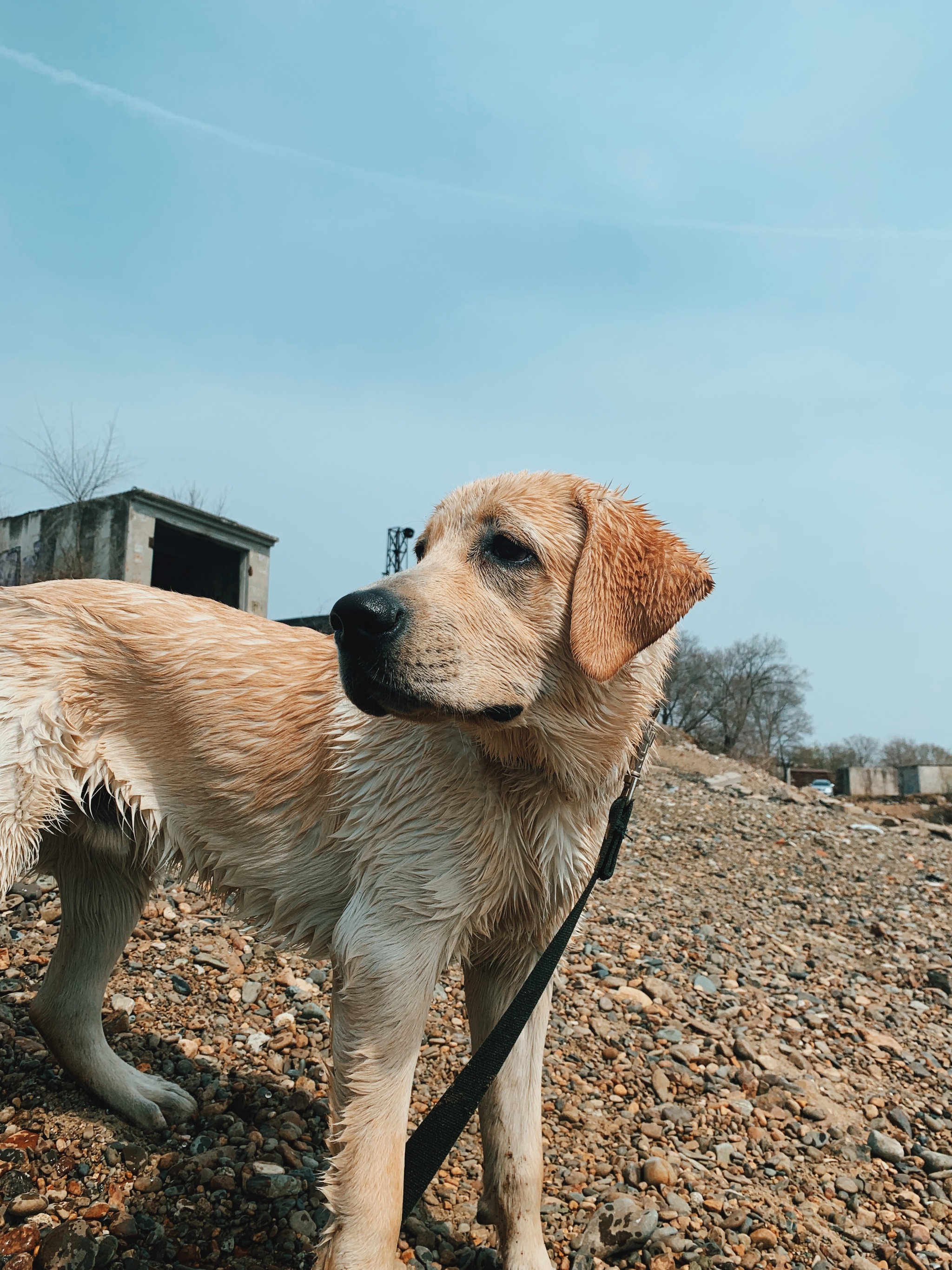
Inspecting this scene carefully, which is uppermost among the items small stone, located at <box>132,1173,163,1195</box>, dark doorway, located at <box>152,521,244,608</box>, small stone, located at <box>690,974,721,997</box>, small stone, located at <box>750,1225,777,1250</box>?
dark doorway, located at <box>152,521,244,608</box>

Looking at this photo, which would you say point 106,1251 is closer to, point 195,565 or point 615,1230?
point 615,1230

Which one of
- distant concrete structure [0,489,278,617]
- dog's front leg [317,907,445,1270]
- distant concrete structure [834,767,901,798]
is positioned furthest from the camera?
distant concrete structure [834,767,901,798]

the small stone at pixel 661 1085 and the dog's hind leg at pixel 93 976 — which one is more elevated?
the dog's hind leg at pixel 93 976

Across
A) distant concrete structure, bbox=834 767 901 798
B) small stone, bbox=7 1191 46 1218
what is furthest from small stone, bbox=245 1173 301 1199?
distant concrete structure, bbox=834 767 901 798

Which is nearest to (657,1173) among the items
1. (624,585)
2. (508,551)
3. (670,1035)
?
(670,1035)

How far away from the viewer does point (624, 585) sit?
97.0 inches

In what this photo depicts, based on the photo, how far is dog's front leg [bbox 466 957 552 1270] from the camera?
259 centimetres

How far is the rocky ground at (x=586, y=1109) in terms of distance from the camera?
279 centimetres

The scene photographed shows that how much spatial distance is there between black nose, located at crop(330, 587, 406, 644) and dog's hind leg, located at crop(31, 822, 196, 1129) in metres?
1.66

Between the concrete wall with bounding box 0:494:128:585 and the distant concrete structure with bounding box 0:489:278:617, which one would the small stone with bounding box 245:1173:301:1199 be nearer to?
the distant concrete structure with bounding box 0:489:278:617

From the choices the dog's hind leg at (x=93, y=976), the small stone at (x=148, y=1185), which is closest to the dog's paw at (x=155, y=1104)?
the dog's hind leg at (x=93, y=976)

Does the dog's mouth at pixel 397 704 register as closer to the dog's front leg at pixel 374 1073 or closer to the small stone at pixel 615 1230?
the dog's front leg at pixel 374 1073

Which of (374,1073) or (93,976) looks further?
(93,976)

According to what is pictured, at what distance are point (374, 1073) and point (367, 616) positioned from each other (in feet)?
4.13
